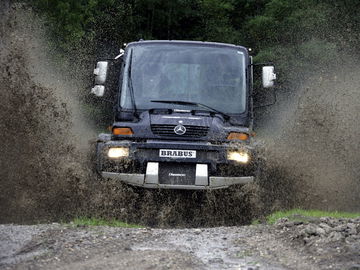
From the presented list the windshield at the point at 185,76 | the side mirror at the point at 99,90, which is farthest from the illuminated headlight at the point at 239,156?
the side mirror at the point at 99,90

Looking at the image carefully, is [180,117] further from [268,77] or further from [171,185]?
[268,77]

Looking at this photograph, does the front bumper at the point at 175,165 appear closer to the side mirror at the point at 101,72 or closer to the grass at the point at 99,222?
the grass at the point at 99,222

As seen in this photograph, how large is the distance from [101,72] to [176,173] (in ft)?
7.19

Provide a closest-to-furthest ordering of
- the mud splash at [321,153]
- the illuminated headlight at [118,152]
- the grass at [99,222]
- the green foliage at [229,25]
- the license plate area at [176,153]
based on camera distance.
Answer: the grass at [99,222] → the license plate area at [176,153] → the illuminated headlight at [118,152] → the mud splash at [321,153] → the green foliage at [229,25]

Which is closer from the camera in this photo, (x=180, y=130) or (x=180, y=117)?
(x=180, y=130)

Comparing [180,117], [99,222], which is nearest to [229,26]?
[180,117]

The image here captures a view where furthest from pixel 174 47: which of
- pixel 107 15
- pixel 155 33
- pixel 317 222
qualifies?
pixel 155 33

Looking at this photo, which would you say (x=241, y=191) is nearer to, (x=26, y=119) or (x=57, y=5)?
(x=26, y=119)

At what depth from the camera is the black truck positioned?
10539 millimetres

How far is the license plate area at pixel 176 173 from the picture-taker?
1052cm

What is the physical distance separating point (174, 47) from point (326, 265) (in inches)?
231

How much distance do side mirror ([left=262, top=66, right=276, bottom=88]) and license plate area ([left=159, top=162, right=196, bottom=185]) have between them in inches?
74.3

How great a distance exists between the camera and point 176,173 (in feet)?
34.5

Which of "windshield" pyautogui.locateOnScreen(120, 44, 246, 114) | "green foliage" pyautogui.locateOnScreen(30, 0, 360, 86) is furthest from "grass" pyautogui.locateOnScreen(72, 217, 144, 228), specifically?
"green foliage" pyautogui.locateOnScreen(30, 0, 360, 86)
